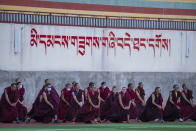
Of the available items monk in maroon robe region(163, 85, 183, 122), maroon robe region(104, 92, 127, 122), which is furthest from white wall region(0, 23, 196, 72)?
monk in maroon robe region(163, 85, 183, 122)

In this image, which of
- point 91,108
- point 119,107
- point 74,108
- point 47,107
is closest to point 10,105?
point 47,107

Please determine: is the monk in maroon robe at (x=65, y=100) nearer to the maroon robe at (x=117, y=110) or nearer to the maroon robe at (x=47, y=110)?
the maroon robe at (x=47, y=110)

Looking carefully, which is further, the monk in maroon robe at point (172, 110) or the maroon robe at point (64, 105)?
the monk in maroon robe at point (172, 110)

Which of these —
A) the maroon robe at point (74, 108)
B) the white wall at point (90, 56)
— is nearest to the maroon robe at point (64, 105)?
the maroon robe at point (74, 108)

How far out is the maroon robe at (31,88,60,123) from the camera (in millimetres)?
20062

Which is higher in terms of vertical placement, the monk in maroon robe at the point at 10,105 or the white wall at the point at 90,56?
the white wall at the point at 90,56

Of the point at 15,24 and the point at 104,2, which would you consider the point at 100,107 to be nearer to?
the point at 15,24

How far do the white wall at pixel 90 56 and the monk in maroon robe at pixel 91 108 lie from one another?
4141 millimetres

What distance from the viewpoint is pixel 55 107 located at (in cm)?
2036

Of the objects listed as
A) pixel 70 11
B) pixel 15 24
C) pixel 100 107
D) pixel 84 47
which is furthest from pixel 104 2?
pixel 100 107

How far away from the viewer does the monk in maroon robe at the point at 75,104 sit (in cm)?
2035

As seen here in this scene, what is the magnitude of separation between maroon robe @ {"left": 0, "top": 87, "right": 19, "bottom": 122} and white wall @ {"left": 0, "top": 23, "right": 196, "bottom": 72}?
357cm

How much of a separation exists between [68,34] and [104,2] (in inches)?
145

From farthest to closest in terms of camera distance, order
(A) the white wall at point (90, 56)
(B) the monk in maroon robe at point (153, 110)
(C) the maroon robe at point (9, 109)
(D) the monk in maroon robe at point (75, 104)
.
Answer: (A) the white wall at point (90, 56) → (B) the monk in maroon robe at point (153, 110) → (D) the monk in maroon robe at point (75, 104) → (C) the maroon robe at point (9, 109)
